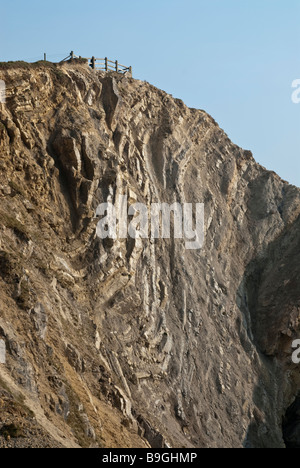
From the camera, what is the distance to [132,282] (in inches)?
1316

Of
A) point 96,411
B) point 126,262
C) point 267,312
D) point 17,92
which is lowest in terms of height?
point 96,411

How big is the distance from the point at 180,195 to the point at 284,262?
22.1ft

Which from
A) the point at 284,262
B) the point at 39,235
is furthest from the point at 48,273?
the point at 284,262

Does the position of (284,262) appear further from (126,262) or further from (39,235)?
(39,235)

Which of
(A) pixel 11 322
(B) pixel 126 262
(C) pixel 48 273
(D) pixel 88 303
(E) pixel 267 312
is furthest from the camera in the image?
(E) pixel 267 312

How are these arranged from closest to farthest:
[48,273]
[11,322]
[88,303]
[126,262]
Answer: [11,322] → [48,273] → [88,303] → [126,262]

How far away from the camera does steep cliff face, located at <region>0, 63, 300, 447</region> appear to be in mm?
26109

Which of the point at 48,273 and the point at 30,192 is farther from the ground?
the point at 30,192

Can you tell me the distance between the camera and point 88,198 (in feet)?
109

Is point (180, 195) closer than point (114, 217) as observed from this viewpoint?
No

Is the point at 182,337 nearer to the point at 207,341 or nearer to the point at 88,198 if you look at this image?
the point at 207,341

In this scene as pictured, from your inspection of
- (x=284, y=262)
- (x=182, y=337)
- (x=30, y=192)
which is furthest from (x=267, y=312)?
(x=30, y=192)

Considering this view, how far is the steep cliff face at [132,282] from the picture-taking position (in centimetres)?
2611

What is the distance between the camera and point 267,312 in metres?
38.7
